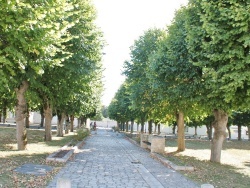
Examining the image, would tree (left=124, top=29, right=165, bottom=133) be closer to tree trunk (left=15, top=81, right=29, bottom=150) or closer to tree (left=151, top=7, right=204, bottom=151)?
tree (left=151, top=7, right=204, bottom=151)

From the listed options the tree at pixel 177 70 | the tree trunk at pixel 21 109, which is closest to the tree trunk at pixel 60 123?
the tree trunk at pixel 21 109

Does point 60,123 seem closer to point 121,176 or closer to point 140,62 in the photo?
point 140,62

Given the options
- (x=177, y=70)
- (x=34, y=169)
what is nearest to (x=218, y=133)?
(x=177, y=70)

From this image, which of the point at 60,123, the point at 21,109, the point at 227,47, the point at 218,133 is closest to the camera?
the point at 227,47

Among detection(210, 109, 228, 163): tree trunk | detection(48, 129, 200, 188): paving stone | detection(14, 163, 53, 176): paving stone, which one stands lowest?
detection(48, 129, 200, 188): paving stone

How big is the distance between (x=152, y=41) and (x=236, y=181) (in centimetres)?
1800

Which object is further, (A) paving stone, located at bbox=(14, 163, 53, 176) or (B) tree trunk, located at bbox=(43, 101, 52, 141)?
(B) tree trunk, located at bbox=(43, 101, 52, 141)

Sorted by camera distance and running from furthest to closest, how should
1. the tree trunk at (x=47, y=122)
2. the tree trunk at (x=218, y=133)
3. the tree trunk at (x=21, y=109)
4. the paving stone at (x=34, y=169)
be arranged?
the tree trunk at (x=47, y=122), the tree trunk at (x=21, y=109), the tree trunk at (x=218, y=133), the paving stone at (x=34, y=169)

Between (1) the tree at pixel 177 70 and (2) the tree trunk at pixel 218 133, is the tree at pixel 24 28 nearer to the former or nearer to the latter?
(1) the tree at pixel 177 70

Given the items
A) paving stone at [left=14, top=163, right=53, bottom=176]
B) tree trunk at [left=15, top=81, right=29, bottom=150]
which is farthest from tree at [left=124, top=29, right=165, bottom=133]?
paving stone at [left=14, top=163, right=53, bottom=176]

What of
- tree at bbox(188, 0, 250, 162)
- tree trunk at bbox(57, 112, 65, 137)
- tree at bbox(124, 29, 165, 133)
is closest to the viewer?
tree at bbox(188, 0, 250, 162)

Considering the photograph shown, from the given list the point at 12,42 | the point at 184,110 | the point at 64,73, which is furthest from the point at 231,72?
the point at 184,110

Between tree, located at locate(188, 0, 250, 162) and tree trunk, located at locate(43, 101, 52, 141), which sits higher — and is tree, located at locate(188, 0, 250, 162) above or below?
above

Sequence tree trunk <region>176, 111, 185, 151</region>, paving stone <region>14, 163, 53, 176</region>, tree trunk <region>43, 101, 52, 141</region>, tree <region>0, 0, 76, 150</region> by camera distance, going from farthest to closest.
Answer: tree trunk <region>43, 101, 52, 141</region>, tree trunk <region>176, 111, 185, 151</region>, paving stone <region>14, 163, 53, 176</region>, tree <region>0, 0, 76, 150</region>
